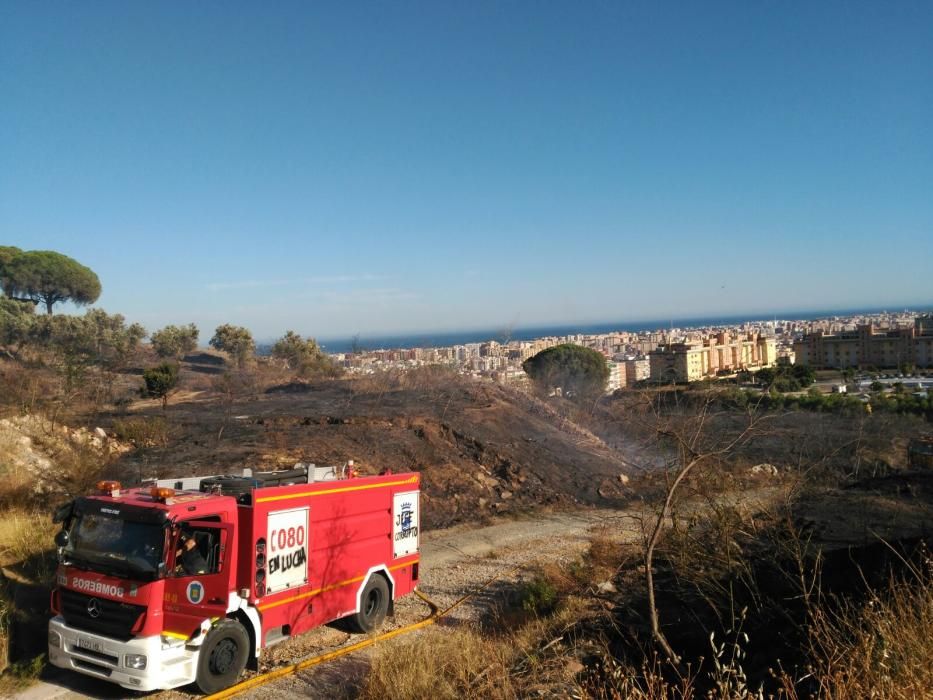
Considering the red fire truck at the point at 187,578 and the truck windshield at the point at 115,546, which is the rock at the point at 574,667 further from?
the truck windshield at the point at 115,546

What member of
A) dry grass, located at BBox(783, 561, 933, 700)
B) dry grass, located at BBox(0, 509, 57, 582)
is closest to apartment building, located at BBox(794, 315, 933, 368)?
dry grass, located at BBox(0, 509, 57, 582)

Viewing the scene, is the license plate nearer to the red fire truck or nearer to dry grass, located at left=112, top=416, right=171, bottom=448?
the red fire truck

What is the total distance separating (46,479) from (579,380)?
109 feet

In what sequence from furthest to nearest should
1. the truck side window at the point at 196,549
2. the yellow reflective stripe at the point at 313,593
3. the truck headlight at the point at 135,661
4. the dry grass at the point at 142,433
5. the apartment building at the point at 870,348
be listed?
1. the apartment building at the point at 870,348
2. the dry grass at the point at 142,433
3. the yellow reflective stripe at the point at 313,593
4. the truck side window at the point at 196,549
5. the truck headlight at the point at 135,661

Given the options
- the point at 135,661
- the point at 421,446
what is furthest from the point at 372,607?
the point at 421,446

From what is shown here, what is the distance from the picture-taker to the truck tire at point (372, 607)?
9.63 m

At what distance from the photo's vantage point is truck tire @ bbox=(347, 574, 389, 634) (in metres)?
9.63

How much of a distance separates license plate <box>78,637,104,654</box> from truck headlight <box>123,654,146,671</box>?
350mm

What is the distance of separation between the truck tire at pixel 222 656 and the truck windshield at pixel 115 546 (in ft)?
3.12

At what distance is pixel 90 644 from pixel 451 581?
653 cm

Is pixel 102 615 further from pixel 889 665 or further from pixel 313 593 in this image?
pixel 889 665

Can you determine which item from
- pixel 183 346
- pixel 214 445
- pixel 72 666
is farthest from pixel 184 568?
pixel 183 346

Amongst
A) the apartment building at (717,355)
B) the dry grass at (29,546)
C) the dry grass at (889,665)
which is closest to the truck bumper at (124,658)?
the dry grass at (29,546)

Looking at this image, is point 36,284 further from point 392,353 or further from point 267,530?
point 267,530
